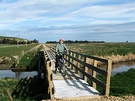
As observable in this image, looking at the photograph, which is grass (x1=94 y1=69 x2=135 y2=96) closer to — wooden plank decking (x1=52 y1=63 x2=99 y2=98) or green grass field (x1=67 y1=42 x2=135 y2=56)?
wooden plank decking (x1=52 y1=63 x2=99 y2=98)

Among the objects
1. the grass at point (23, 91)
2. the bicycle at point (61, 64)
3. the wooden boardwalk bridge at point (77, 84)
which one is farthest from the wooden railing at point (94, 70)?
the grass at point (23, 91)

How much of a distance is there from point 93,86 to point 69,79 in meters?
2.06

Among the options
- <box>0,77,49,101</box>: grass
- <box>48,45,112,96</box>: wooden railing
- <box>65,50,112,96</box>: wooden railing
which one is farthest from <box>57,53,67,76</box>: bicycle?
<box>0,77,49,101</box>: grass

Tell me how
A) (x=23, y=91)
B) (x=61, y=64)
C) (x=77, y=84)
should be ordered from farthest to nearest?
(x=61, y=64) < (x=23, y=91) < (x=77, y=84)

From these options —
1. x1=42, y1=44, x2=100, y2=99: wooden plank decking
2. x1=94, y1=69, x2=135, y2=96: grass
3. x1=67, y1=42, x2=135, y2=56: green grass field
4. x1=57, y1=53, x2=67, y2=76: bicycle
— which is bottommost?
x1=67, y1=42, x2=135, y2=56: green grass field

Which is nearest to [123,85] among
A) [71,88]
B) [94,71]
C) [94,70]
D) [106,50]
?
[94,71]

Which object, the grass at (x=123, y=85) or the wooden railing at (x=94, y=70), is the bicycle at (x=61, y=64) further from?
the grass at (x=123, y=85)

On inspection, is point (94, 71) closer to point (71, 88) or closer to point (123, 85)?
point (71, 88)

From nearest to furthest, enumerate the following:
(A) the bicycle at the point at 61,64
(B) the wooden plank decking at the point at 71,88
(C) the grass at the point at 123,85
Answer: (B) the wooden plank decking at the point at 71,88, (C) the grass at the point at 123,85, (A) the bicycle at the point at 61,64

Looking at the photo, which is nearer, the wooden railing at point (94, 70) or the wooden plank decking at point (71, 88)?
the wooden railing at point (94, 70)

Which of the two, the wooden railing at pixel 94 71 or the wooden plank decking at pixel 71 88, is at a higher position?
the wooden railing at pixel 94 71

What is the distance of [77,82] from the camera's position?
1332cm

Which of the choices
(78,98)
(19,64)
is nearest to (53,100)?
(78,98)

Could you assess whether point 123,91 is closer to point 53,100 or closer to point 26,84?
point 53,100
